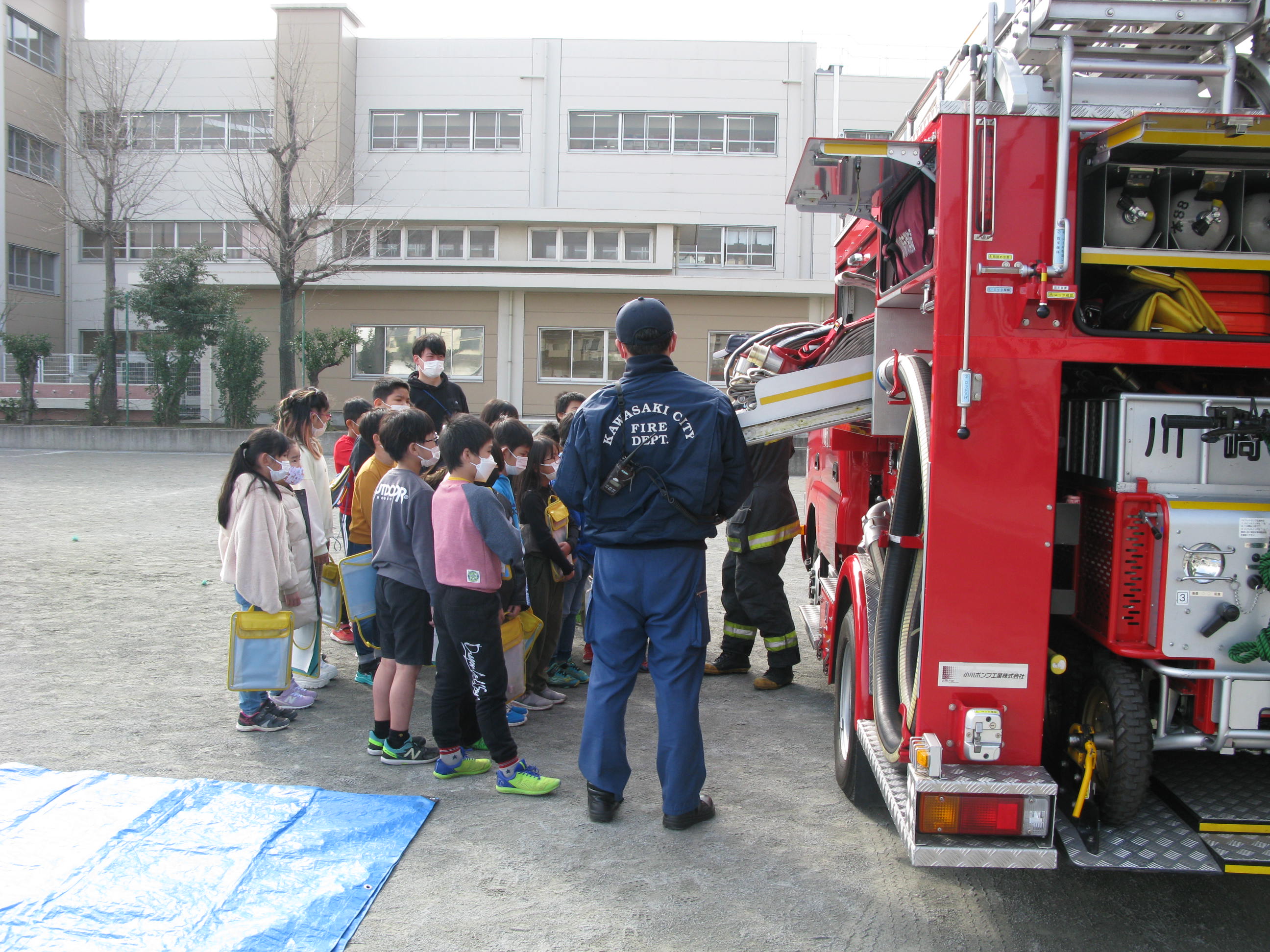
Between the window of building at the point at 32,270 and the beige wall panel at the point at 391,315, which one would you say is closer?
the beige wall panel at the point at 391,315

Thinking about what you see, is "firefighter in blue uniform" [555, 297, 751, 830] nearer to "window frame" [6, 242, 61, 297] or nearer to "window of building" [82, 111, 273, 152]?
"window of building" [82, 111, 273, 152]

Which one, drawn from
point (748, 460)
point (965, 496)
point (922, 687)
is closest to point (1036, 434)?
point (965, 496)

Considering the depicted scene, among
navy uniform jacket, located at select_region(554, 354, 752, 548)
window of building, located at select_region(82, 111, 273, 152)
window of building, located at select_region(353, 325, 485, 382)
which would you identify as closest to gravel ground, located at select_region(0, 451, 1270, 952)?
navy uniform jacket, located at select_region(554, 354, 752, 548)

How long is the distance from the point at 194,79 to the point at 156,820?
30879 millimetres

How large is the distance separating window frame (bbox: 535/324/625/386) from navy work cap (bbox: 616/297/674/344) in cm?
2301

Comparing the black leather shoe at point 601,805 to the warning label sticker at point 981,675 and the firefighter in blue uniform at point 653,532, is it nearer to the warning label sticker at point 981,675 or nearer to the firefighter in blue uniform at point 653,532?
the firefighter in blue uniform at point 653,532

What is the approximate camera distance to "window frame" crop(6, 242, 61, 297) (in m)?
28.5

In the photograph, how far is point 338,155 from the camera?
28109 mm

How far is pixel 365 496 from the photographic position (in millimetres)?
5707

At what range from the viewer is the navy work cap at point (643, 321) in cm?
402

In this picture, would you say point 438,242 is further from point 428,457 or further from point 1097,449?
point 1097,449

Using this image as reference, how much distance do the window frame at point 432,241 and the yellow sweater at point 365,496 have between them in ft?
72.9

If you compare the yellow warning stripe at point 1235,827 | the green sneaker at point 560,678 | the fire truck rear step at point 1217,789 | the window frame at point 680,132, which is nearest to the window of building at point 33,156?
the window frame at point 680,132

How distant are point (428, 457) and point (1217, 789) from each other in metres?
3.52
